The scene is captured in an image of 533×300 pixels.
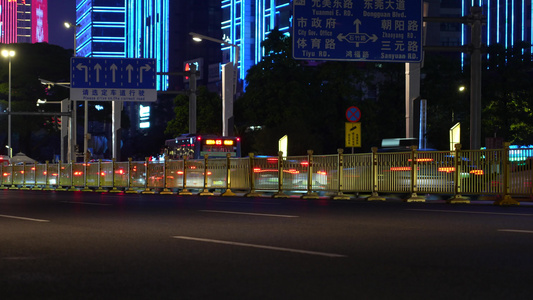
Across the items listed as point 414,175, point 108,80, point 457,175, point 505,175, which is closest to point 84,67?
point 108,80

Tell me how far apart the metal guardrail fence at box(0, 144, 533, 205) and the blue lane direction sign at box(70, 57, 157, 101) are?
12.6 ft

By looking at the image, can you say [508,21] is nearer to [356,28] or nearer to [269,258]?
[356,28]

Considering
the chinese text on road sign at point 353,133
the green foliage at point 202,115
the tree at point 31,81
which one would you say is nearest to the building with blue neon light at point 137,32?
the tree at point 31,81

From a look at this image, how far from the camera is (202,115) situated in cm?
8081

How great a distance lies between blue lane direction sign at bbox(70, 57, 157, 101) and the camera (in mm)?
42562

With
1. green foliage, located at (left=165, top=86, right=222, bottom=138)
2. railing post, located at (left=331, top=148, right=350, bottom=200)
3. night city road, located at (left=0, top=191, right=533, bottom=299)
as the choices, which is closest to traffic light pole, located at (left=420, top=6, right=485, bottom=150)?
railing post, located at (left=331, top=148, right=350, bottom=200)

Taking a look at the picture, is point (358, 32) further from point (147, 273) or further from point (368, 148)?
point (368, 148)

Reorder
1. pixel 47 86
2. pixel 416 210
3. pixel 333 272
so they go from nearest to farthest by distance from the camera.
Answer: pixel 333 272 → pixel 416 210 → pixel 47 86

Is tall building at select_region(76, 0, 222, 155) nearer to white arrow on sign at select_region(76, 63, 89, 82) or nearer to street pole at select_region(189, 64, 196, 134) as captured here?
street pole at select_region(189, 64, 196, 134)

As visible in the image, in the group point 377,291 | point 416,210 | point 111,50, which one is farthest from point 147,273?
point 111,50

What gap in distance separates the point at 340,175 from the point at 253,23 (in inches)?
4041

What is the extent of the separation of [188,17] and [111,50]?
41.4 m

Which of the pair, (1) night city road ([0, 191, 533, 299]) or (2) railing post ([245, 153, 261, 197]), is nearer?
(1) night city road ([0, 191, 533, 299])

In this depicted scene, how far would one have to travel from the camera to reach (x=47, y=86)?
84.9 m
